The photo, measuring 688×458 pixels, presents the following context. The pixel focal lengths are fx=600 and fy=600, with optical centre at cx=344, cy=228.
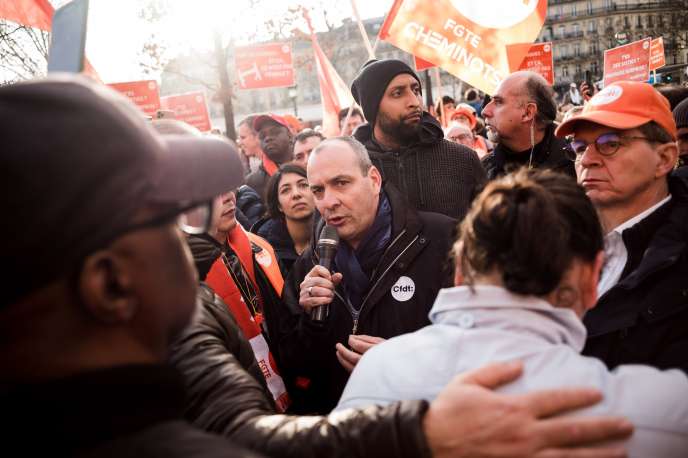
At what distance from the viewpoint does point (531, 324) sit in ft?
4.60

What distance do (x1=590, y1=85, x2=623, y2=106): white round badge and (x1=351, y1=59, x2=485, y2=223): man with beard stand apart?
145 centimetres

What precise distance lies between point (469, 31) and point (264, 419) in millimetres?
4516

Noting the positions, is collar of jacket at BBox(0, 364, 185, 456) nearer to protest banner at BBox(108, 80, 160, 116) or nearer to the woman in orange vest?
the woman in orange vest

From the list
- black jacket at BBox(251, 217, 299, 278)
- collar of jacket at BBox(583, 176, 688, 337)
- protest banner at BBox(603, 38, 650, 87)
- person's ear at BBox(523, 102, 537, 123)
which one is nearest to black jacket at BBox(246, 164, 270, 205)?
black jacket at BBox(251, 217, 299, 278)

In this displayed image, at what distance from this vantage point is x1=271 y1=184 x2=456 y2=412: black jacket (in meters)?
2.90

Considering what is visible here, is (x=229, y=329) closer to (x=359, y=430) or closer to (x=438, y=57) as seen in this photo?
(x=359, y=430)

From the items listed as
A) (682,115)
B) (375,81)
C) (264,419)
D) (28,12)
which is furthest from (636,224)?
(28,12)

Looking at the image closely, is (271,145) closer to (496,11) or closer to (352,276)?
(496,11)

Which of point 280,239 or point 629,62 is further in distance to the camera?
point 629,62

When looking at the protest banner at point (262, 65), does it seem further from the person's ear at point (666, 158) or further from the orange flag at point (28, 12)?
the person's ear at point (666, 158)

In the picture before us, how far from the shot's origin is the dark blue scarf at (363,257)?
302cm

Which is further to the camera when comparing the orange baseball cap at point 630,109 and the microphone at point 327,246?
the microphone at point 327,246

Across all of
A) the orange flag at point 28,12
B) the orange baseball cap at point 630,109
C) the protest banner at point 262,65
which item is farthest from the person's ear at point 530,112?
the protest banner at point 262,65

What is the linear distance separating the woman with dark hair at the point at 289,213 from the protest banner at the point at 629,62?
7880 millimetres
